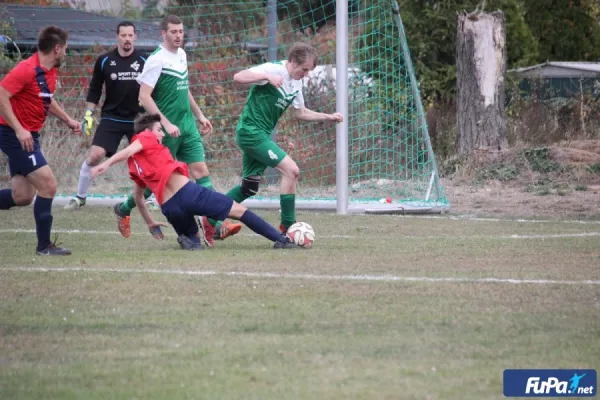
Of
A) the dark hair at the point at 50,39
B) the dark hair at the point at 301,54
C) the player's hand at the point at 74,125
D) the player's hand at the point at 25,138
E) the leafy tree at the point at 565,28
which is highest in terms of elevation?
the leafy tree at the point at 565,28

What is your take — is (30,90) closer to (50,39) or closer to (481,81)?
(50,39)

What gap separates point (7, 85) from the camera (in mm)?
8180

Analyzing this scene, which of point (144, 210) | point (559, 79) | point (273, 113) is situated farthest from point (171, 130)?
point (559, 79)

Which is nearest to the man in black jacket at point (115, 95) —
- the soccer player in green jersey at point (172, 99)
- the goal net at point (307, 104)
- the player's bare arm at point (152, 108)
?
the soccer player in green jersey at point (172, 99)

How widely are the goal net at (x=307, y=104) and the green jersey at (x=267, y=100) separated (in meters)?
3.42

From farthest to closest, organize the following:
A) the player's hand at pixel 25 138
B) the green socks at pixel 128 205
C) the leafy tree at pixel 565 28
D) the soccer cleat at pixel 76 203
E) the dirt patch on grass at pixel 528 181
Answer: the leafy tree at pixel 565 28, the dirt patch on grass at pixel 528 181, the soccer cleat at pixel 76 203, the green socks at pixel 128 205, the player's hand at pixel 25 138

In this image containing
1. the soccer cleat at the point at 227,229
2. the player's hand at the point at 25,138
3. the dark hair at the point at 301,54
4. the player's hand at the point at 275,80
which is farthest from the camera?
the dark hair at the point at 301,54

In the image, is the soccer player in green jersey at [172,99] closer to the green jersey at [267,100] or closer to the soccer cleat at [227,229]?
the soccer cleat at [227,229]

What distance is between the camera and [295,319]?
556cm

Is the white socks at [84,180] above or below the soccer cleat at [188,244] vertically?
above

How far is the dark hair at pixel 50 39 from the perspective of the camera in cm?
830

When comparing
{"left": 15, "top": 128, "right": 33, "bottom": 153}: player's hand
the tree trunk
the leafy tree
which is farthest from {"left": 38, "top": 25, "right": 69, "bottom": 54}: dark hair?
the leafy tree

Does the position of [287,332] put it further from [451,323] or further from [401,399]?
[401,399]

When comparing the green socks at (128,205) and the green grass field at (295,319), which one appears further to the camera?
the green socks at (128,205)
